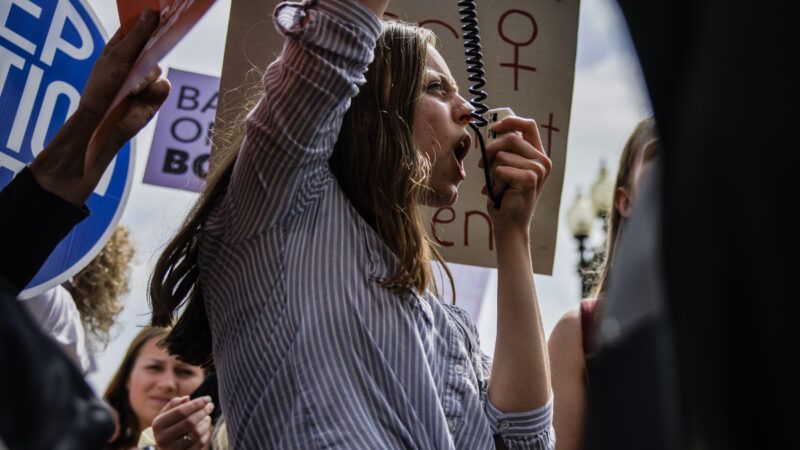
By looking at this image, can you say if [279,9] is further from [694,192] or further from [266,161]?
[694,192]

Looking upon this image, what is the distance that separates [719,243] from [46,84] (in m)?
2.12

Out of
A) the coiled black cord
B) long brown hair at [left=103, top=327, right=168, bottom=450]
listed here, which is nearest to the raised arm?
the coiled black cord

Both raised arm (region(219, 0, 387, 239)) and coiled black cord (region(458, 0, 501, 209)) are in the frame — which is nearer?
raised arm (region(219, 0, 387, 239))

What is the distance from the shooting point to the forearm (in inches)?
64.5

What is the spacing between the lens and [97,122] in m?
1.56

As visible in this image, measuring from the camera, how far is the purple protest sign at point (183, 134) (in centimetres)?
344

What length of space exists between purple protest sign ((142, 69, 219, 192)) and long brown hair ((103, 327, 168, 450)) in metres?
0.70

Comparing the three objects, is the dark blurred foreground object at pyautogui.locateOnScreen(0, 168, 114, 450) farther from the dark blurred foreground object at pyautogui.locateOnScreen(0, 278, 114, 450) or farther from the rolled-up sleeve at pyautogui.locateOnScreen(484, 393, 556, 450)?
the rolled-up sleeve at pyautogui.locateOnScreen(484, 393, 556, 450)

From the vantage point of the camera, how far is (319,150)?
1.38m

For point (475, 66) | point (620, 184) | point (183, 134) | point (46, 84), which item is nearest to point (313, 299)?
point (475, 66)

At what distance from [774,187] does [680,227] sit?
0.06 m

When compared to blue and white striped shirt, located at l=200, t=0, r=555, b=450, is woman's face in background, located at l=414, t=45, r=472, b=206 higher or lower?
higher

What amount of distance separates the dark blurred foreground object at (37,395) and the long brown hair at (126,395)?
3123mm

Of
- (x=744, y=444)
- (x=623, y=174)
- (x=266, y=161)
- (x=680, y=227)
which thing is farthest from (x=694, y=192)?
(x=623, y=174)
